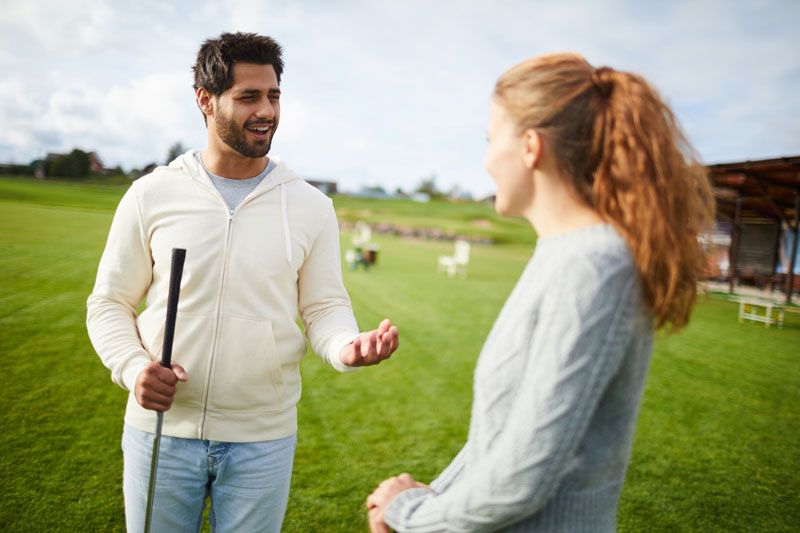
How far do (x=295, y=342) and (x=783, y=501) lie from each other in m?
4.15

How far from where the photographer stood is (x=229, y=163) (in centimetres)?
205

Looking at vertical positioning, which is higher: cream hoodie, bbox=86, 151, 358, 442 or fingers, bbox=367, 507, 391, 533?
cream hoodie, bbox=86, 151, 358, 442

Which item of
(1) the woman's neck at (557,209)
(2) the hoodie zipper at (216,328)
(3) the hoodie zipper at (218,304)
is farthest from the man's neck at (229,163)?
(1) the woman's neck at (557,209)

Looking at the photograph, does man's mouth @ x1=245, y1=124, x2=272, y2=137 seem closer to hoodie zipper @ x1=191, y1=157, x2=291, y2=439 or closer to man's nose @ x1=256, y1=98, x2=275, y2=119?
man's nose @ x1=256, y1=98, x2=275, y2=119

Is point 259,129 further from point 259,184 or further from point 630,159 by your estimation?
point 630,159

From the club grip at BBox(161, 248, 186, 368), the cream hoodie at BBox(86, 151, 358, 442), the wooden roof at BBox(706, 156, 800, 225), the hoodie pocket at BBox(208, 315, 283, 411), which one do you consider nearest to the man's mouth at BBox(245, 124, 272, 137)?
the cream hoodie at BBox(86, 151, 358, 442)

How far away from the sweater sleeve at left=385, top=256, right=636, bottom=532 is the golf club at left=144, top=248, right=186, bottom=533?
45.0 inches

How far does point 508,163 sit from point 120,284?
1.50 metres

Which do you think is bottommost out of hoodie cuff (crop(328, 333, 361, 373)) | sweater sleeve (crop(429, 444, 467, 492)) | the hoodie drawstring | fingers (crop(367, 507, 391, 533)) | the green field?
the green field

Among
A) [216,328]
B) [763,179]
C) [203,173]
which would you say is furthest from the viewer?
[763,179]

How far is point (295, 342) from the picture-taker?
1.98m

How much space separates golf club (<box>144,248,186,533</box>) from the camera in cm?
163

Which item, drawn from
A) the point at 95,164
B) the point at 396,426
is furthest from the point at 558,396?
the point at 95,164

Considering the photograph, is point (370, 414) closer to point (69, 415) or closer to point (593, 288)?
point (69, 415)
